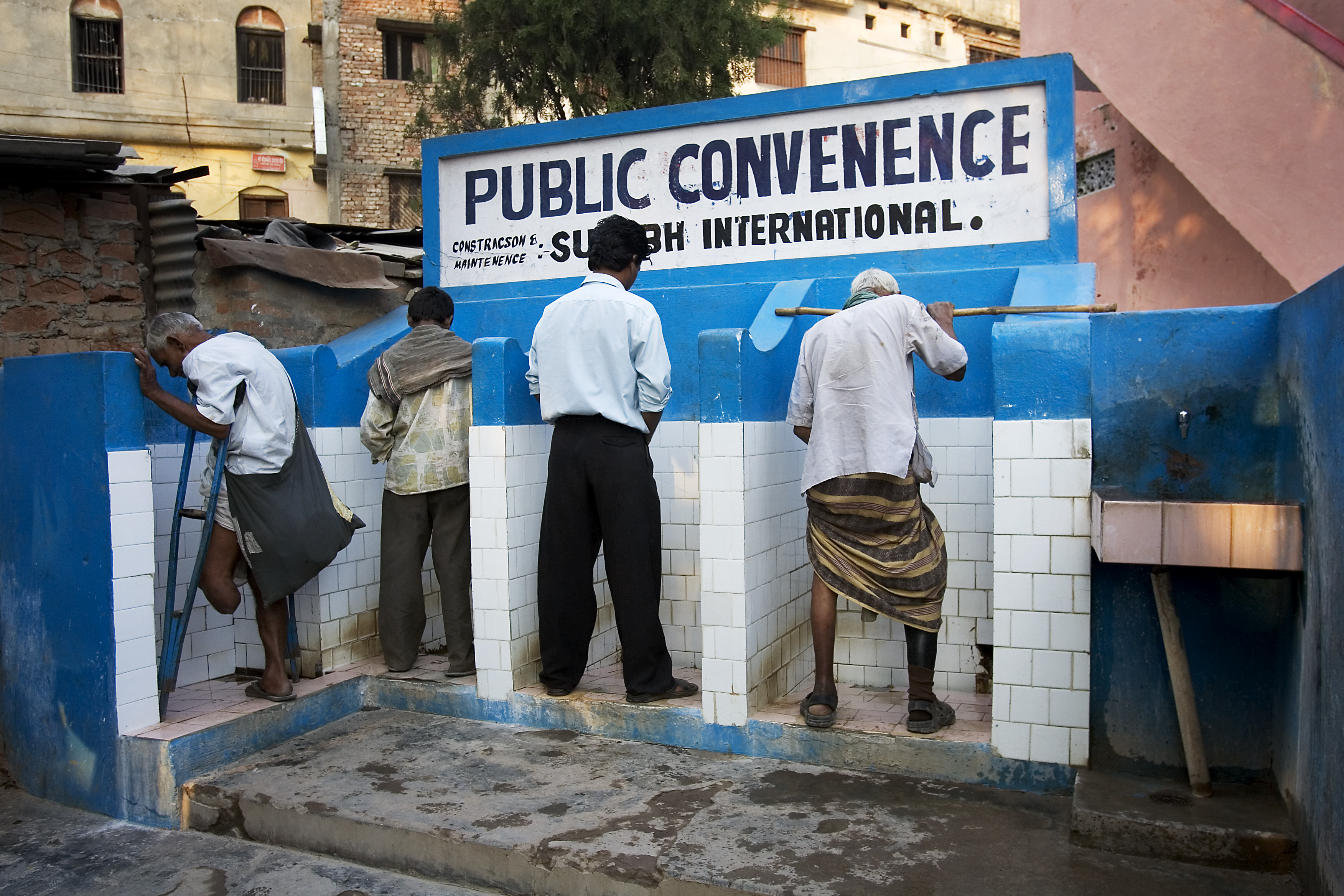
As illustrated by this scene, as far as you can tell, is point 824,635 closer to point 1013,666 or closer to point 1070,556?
point 1013,666

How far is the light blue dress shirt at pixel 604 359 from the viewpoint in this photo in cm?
443

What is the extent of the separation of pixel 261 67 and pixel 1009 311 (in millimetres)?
19646

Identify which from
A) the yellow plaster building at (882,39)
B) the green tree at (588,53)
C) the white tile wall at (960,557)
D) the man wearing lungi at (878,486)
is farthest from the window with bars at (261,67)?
the man wearing lungi at (878,486)

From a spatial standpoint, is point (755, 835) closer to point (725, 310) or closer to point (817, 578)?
point (817, 578)

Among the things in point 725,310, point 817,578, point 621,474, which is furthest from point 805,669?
point 725,310

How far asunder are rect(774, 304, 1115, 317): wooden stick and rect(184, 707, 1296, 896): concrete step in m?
1.93

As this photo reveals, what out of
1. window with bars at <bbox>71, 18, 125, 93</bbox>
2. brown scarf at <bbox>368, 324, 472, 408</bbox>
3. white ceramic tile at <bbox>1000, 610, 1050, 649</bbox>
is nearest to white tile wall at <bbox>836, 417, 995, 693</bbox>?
white ceramic tile at <bbox>1000, 610, 1050, 649</bbox>

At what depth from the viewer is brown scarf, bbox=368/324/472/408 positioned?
511cm

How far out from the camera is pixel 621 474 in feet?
14.6

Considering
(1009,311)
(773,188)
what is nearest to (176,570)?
(773,188)

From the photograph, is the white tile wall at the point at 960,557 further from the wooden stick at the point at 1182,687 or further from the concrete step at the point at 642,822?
the wooden stick at the point at 1182,687

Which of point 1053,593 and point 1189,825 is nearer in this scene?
point 1189,825

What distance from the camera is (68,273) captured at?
Result: 22.4 ft

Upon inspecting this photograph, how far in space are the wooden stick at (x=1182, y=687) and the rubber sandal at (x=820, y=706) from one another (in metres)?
1.29
